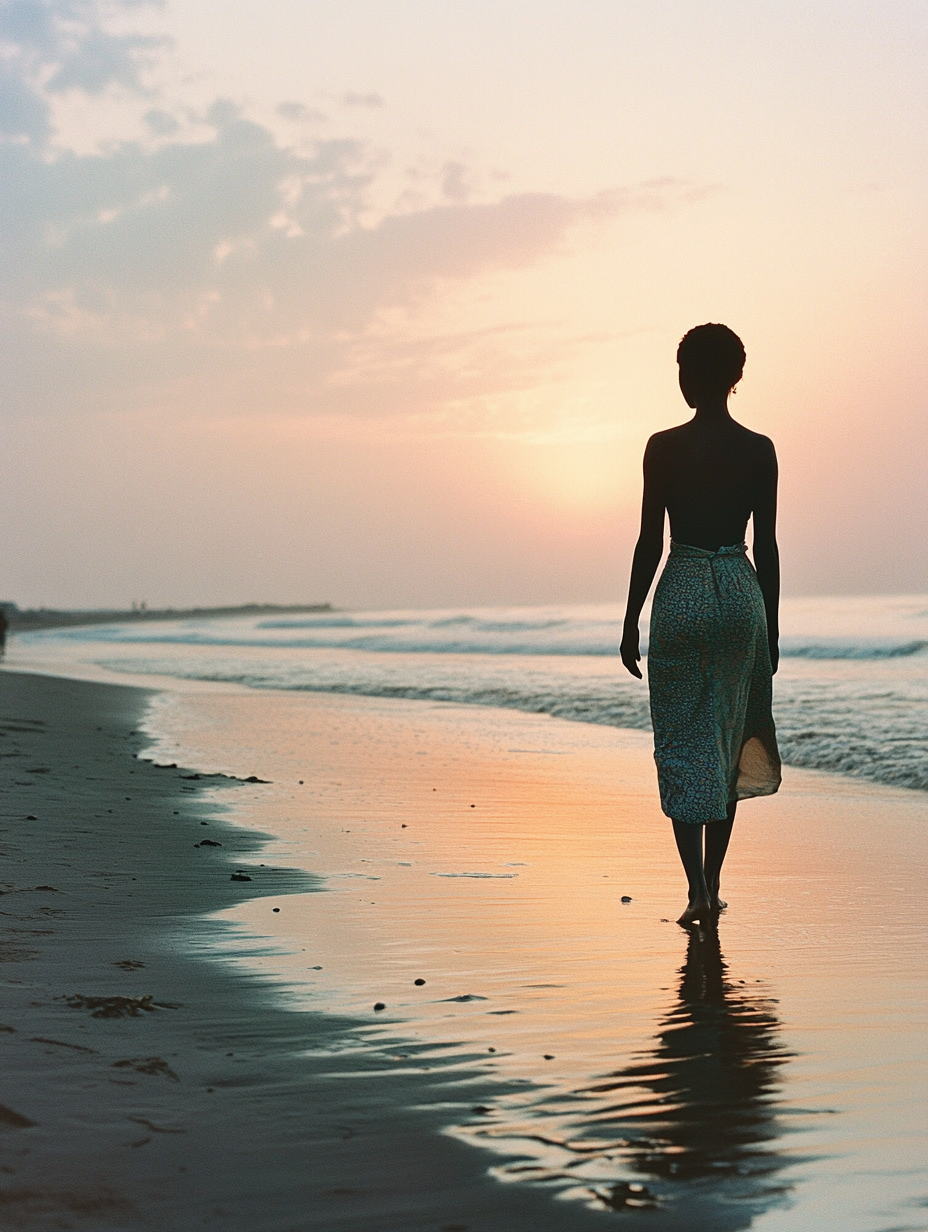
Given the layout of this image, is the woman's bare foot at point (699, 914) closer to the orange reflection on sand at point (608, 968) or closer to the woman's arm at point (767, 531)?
the orange reflection on sand at point (608, 968)

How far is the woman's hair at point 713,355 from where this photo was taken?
16.0 feet

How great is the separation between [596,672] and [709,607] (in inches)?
734

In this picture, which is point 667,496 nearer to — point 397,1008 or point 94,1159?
point 397,1008

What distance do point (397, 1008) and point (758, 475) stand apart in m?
2.50

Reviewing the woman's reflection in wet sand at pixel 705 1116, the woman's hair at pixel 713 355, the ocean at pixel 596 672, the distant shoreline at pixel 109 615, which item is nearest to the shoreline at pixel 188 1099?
the woman's reflection in wet sand at pixel 705 1116

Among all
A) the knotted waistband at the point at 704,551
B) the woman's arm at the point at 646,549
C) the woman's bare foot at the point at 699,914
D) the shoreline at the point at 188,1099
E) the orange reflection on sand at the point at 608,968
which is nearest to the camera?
the shoreline at the point at 188,1099

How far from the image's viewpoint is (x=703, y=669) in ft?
15.8

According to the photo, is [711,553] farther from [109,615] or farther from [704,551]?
[109,615]

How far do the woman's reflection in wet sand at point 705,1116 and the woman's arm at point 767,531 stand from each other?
1.70 metres

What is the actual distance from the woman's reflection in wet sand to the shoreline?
0.74 feet

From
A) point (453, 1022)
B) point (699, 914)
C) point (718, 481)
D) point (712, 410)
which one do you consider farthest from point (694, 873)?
point (712, 410)

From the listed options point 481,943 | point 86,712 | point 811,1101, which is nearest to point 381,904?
point 481,943

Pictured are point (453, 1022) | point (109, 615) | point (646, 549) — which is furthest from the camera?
point (109, 615)

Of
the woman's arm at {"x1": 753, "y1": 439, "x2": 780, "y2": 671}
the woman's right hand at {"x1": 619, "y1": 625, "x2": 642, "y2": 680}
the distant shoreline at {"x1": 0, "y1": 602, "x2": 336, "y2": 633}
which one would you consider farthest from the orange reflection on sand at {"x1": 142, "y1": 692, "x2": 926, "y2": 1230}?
the distant shoreline at {"x1": 0, "y1": 602, "x2": 336, "y2": 633}
